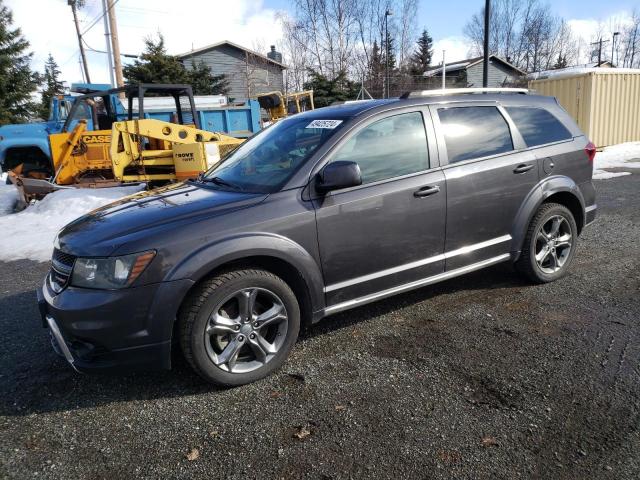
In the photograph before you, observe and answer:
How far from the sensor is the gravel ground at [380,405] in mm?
2350

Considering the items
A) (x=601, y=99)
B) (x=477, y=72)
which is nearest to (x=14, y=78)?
(x=601, y=99)

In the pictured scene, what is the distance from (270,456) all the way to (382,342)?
1367 millimetres

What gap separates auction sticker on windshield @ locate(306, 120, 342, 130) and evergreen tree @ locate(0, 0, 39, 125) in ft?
101

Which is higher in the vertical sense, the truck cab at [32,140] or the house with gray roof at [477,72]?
the house with gray roof at [477,72]

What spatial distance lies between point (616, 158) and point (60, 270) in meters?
15.7

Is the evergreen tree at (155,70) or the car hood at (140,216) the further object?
the evergreen tree at (155,70)

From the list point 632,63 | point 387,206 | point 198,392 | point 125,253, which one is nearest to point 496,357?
point 387,206

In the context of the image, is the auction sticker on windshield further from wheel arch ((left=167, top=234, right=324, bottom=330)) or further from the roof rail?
wheel arch ((left=167, top=234, right=324, bottom=330))

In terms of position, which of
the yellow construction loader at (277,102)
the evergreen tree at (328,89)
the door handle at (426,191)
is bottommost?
the door handle at (426,191)

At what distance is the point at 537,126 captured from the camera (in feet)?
14.6

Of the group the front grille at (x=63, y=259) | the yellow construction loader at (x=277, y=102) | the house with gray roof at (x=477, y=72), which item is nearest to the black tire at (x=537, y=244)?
the front grille at (x=63, y=259)

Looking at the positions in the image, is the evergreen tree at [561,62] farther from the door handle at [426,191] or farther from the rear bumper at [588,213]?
the door handle at [426,191]

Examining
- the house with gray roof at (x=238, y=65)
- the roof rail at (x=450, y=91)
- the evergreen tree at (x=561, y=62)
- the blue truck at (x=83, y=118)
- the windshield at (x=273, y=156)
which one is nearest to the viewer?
the windshield at (x=273, y=156)

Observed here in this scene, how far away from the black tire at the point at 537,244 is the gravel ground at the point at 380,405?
0.33 meters
